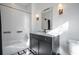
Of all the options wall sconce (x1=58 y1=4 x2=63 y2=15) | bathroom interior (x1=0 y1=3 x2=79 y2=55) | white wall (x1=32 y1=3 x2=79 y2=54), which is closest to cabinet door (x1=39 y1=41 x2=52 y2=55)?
bathroom interior (x1=0 y1=3 x2=79 y2=55)

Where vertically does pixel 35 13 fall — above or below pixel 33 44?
above

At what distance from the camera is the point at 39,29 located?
1.56 m

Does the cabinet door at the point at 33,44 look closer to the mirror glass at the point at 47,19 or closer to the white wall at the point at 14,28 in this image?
the white wall at the point at 14,28

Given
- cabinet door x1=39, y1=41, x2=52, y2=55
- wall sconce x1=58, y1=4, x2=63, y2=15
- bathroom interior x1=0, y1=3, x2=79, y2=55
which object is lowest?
cabinet door x1=39, y1=41, x2=52, y2=55

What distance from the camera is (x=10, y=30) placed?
1.51m

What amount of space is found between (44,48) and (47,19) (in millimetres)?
599

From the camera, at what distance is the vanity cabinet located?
1.51 meters

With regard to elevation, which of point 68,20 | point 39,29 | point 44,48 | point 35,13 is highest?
point 35,13

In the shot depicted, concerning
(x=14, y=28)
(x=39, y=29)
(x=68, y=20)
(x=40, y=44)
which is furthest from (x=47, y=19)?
(x=14, y=28)

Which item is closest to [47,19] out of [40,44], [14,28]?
[40,44]

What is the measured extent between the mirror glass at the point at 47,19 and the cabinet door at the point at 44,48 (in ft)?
1.00

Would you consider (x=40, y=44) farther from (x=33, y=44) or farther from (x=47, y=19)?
(x=47, y=19)

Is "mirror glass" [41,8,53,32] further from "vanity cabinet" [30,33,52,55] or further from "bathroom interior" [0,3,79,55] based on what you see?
"vanity cabinet" [30,33,52,55]

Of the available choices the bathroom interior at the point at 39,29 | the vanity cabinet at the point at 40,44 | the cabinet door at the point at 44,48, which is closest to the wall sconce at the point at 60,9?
the bathroom interior at the point at 39,29
